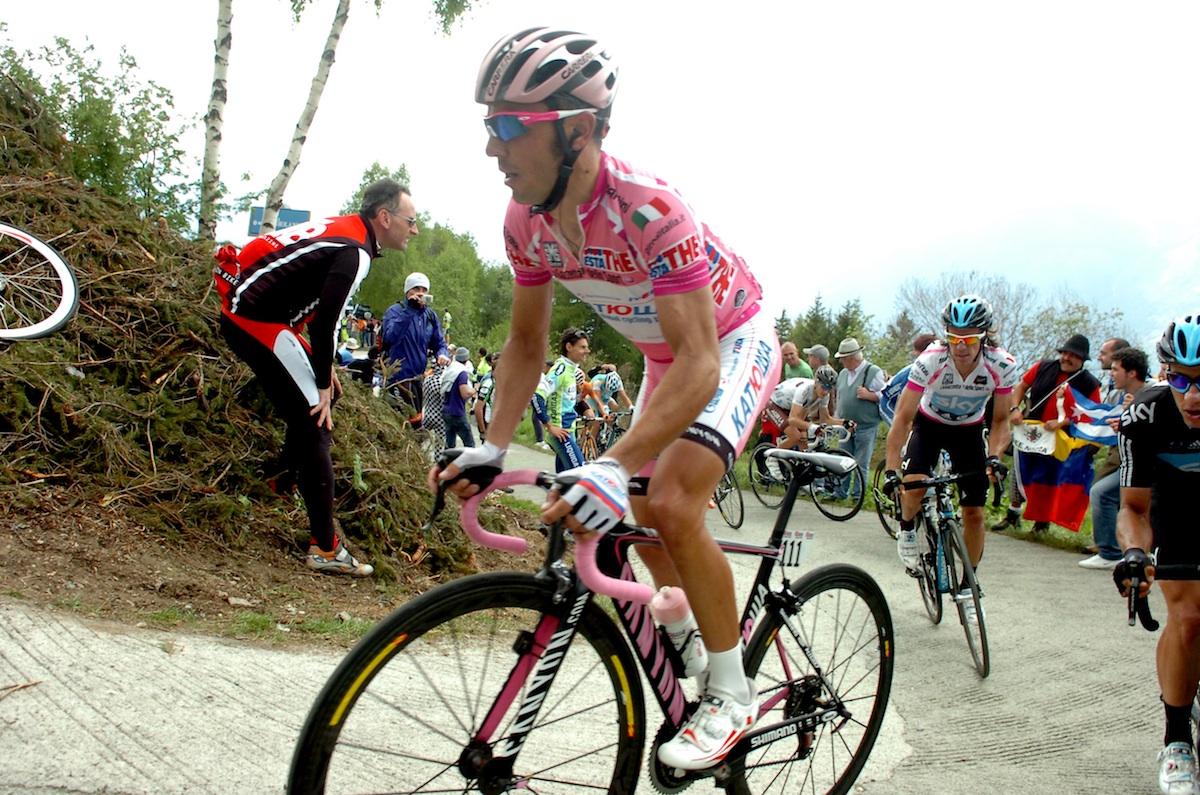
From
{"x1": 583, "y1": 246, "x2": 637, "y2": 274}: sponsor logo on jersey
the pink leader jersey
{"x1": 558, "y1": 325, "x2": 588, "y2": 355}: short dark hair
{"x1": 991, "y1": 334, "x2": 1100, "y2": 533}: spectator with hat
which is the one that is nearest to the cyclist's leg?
{"x1": 991, "y1": 334, "x2": 1100, "y2": 533}: spectator with hat

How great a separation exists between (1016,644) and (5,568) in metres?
6.09

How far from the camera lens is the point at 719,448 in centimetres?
242

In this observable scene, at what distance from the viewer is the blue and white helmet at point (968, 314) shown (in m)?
5.88

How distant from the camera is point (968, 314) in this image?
589 centimetres

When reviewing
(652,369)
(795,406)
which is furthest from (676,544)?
(795,406)

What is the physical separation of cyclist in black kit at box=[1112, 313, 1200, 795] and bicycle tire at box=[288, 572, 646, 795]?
2130 mm

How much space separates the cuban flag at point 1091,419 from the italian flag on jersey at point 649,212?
835 cm

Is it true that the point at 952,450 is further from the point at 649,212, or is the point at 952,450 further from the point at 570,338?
the point at 570,338

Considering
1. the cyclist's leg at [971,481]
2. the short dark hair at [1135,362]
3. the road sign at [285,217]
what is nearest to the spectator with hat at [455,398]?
the road sign at [285,217]

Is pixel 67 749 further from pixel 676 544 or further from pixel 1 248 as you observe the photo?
pixel 1 248

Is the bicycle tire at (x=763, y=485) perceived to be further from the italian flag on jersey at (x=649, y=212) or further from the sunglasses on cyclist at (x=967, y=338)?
the italian flag on jersey at (x=649, y=212)

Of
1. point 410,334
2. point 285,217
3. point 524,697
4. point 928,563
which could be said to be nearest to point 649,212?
point 524,697

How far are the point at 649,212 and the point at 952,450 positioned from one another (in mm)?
4743

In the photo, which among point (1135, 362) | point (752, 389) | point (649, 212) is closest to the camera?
point (649, 212)
